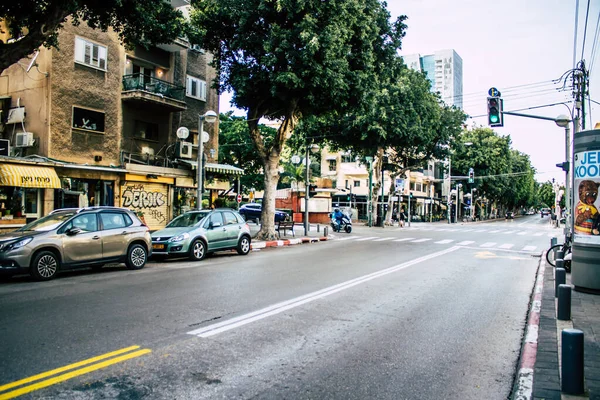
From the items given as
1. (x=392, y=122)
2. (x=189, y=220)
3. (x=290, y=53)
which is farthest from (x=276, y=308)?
(x=392, y=122)

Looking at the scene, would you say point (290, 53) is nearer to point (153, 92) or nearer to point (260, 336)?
point (153, 92)

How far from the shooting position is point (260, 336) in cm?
555

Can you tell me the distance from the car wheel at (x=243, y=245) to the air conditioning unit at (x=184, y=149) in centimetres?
906

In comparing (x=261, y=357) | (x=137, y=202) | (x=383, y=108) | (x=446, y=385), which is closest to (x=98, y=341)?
(x=261, y=357)

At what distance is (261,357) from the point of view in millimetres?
4789

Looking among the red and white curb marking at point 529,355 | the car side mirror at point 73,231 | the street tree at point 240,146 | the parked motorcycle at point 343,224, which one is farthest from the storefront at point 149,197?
the street tree at point 240,146

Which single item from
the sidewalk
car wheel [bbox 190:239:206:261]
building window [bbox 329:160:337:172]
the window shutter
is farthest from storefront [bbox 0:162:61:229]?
building window [bbox 329:160:337:172]

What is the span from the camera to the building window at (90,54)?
18859 millimetres

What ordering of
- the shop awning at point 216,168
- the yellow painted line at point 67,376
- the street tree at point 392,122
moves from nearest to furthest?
the yellow painted line at point 67,376 < the shop awning at point 216,168 < the street tree at point 392,122

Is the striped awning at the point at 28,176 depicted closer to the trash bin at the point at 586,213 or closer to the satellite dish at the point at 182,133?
the satellite dish at the point at 182,133

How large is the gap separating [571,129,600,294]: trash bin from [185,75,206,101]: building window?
19.8 m

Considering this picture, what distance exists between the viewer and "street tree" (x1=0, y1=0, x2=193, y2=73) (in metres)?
10.0

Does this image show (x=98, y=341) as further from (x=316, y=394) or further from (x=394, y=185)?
(x=394, y=185)

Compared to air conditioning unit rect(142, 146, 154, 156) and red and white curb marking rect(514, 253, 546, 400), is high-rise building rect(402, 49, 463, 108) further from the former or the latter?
red and white curb marking rect(514, 253, 546, 400)
